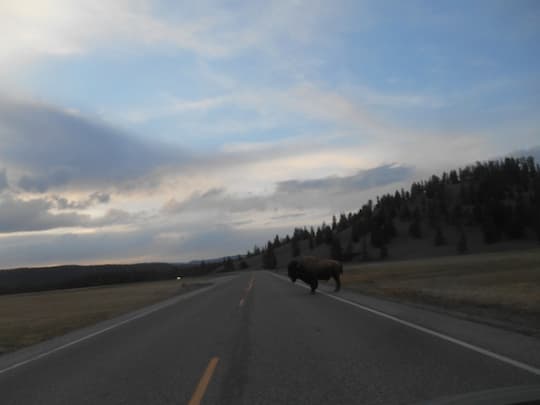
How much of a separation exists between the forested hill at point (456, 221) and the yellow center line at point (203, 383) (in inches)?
5146

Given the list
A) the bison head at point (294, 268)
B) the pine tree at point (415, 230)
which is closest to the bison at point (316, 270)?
the bison head at point (294, 268)

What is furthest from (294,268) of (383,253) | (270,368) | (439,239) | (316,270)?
(439,239)

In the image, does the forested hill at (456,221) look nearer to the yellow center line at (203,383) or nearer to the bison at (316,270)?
the bison at (316,270)

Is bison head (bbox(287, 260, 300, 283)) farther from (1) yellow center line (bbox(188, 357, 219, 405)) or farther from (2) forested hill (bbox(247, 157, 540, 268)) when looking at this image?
(2) forested hill (bbox(247, 157, 540, 268))

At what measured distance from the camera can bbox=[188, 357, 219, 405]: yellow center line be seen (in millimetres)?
6216

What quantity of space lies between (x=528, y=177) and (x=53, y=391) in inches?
7619

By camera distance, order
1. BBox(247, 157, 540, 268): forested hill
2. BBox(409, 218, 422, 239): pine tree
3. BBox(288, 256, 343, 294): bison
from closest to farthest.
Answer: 1. BBox(288, 256, 343, 294): bison
2. BBox(247, 157, 540, 268): forested hill
3. BBox(409, 218, 422, 239): pine tree

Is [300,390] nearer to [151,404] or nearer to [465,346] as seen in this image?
[151,404]

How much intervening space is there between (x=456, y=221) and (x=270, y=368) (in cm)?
16027

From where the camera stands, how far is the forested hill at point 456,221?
134 meters

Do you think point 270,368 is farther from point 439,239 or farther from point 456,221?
point 456,221

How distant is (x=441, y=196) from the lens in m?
176

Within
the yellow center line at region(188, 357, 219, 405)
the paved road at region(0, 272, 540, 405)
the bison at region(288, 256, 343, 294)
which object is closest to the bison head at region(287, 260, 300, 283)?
the bison at region(288, 256, 343, 294)

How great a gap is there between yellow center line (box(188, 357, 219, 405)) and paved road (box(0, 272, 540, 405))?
0.08 m
